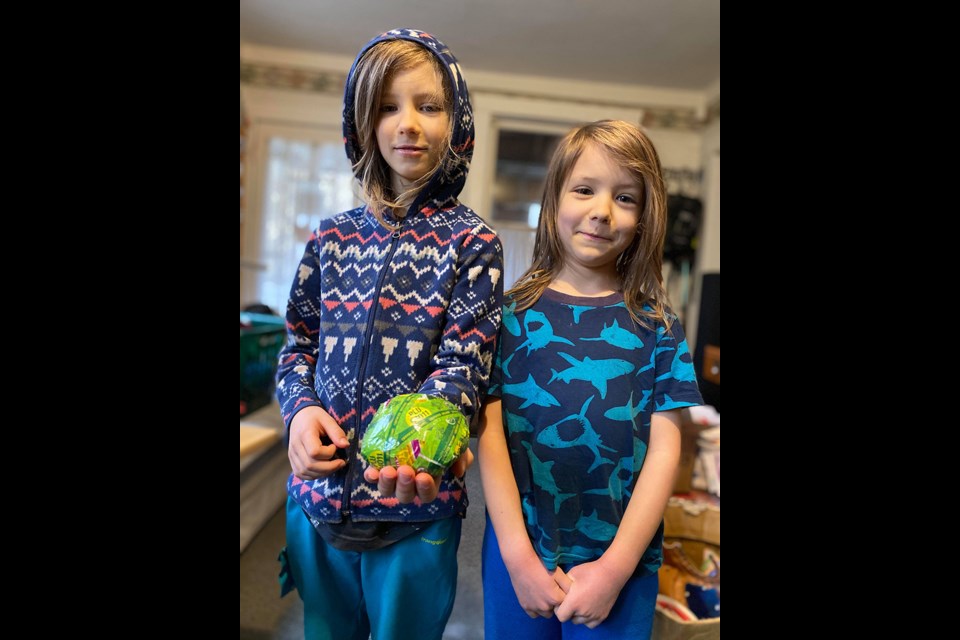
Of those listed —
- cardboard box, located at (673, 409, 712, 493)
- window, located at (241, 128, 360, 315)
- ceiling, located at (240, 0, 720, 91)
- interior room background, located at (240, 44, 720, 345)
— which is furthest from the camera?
window, located at (241, 128, 360, 315)

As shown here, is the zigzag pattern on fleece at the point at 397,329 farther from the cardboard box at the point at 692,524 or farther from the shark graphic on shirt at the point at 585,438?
the cardboard box at the point at 692,524

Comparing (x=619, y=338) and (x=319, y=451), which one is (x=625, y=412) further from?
(x=319, y=451)

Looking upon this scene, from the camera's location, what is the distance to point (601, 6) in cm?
98

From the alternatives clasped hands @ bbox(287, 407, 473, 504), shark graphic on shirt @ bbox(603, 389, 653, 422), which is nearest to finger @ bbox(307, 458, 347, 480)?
clasped hands @ bbox(287, 407, 473, 504)

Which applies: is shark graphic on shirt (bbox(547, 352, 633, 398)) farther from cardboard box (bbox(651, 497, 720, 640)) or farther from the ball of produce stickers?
cardboard box (bbox(651, 497, 720, 640))

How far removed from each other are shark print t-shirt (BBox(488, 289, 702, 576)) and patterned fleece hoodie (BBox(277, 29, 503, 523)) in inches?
2.4

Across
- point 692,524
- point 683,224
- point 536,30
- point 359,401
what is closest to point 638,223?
point 359,401

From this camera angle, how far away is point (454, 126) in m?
0.64

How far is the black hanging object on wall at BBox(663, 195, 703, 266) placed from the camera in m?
2.31

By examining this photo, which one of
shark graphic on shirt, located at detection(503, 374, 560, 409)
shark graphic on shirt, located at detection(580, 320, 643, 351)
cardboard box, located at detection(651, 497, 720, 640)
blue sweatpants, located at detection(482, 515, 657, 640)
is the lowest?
cardboard box, located at detection(651, 497, 720, 640)

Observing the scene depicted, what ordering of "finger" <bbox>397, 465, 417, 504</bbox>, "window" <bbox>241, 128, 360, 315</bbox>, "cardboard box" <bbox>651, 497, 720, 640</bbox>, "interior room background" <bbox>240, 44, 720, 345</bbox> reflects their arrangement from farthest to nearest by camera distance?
"window" <bbox>241, 128, 360, 315</bbox>
"interior room background" <bbox>240, 44, 720, 345</bbox>
"cardboard box" <bbox>651, 497, 720, 640</bbox>
"finger" <bbox>397, 465, 417, 504</bbox>

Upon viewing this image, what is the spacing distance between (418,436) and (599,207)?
33 centimetres

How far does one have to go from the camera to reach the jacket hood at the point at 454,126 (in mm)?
630
